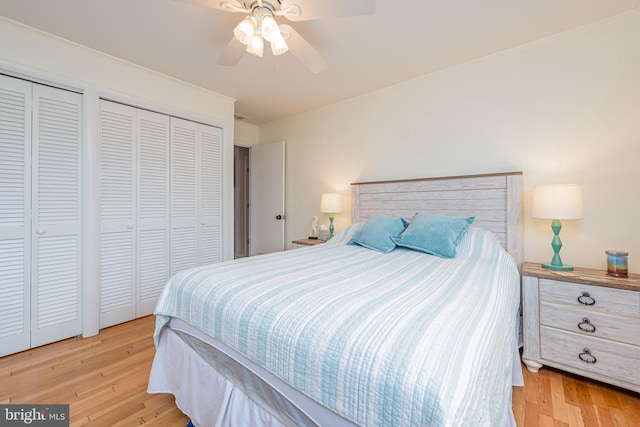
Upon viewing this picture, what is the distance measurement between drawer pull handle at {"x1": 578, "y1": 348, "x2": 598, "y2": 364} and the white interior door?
10.3ft

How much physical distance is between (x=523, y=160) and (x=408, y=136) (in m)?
1.02

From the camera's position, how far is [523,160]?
2.20 m

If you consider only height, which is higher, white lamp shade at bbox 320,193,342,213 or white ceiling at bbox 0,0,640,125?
white ceiling at bbox 0,0,640,125

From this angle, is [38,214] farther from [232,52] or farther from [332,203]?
[332,203]

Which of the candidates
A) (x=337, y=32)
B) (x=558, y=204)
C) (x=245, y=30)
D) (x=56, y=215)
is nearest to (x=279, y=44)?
(x=245, y=30)

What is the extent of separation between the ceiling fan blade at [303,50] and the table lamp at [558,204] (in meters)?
1.76

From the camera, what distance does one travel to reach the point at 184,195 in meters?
3.00

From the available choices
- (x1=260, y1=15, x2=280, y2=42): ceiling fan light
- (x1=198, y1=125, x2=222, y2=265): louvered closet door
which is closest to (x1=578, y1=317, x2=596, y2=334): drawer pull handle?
(x1=260, y1=15, x2=280, y2=42): ceiling fan light

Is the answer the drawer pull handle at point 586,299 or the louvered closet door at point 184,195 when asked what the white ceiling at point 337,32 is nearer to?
the louvered closet door at point 184,195

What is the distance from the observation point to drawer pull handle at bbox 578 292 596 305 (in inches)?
64.1

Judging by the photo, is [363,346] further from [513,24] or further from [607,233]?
[513,24]

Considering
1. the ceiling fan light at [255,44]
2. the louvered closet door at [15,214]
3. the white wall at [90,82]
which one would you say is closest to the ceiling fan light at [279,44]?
the ceiling fan light at [255,44]

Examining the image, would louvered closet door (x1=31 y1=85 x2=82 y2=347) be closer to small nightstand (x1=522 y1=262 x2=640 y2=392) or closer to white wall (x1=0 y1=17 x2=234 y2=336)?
white wall (x1=0 y1=17 x2=234 y2=336)

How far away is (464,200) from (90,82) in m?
3.34
